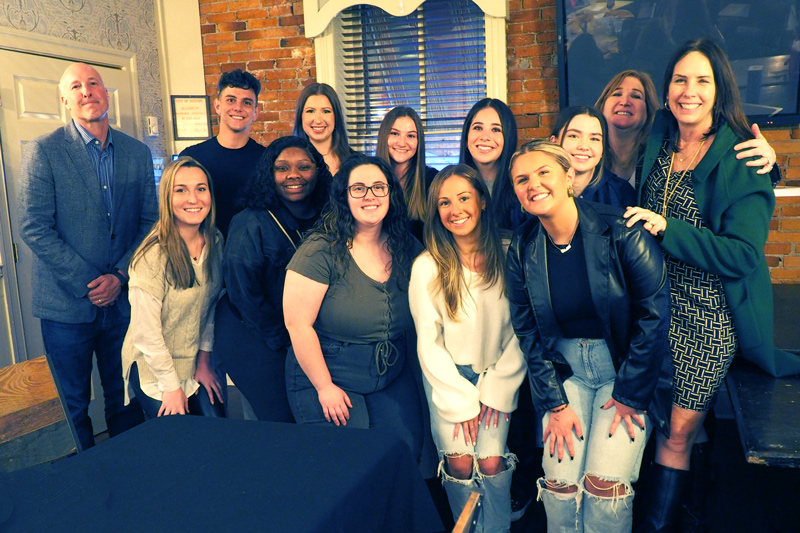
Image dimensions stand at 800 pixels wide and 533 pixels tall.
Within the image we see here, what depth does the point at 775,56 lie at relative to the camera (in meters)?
3.27

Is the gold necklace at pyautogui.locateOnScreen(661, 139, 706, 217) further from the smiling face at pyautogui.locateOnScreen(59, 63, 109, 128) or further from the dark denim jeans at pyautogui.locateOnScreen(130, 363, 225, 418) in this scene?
the smiling face at pyautogui.locateOnScreen(59, 63, 109, 128)

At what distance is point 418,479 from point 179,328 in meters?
1.26

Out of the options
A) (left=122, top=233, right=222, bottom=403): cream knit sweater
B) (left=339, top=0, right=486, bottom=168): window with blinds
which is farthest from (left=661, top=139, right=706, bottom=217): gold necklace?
(left=339, top=0, right=486, bottom=168): window with blinds

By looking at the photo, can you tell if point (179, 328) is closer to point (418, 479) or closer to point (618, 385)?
point (418, 479)

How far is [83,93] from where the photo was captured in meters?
2.71

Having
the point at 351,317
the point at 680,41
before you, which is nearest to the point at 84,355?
the point at 351,317

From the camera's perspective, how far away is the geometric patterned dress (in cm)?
197

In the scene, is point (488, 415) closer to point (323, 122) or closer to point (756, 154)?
point (756, 154)

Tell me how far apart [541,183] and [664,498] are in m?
1.09

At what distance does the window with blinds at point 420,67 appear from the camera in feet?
13.4

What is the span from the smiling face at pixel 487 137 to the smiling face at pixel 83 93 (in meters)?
1.64

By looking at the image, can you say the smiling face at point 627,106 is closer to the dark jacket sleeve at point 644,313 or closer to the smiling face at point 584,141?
the smiling face at point 584,141

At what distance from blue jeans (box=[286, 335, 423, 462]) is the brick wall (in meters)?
2.22

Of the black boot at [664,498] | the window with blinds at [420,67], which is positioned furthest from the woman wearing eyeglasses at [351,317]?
the window with blinds at [420,67]
